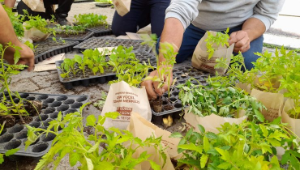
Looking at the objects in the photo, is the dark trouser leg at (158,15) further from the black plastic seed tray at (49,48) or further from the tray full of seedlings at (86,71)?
the tray full of seedlings at (86,71)

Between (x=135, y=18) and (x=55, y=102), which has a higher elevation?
(x=135, y=18)

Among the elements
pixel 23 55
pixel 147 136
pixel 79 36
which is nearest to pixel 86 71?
pixel 23 55

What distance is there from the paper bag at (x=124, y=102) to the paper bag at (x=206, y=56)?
726 mm

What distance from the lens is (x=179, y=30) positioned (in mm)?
1328

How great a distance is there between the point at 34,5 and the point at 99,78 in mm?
967

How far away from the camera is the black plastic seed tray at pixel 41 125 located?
974 millimetres

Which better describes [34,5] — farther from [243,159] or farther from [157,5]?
[243,159]

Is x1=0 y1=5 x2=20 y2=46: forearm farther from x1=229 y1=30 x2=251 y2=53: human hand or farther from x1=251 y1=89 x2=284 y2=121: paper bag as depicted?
x1=229 y1=30 x2=251 y2=53: human hand

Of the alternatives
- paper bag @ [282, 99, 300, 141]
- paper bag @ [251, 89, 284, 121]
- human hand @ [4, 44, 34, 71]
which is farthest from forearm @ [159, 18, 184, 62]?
human hand @ [4, 44, 34, 71]

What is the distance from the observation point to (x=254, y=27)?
1790mm

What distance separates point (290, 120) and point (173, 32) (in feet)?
2.48

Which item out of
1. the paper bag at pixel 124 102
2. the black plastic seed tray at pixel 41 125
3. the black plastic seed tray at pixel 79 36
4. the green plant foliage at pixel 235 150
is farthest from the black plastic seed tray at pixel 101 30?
the green plant foliage at pixel 235 150

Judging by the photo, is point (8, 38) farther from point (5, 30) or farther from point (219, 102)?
point (219, 102)

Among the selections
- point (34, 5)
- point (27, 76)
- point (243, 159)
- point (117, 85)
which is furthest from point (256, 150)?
point (34, 5)
